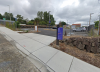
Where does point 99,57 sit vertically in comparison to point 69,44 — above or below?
below

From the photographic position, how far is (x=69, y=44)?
17.6ft

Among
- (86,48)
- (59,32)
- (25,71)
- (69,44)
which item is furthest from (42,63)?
(86,48)

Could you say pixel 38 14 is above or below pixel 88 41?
above

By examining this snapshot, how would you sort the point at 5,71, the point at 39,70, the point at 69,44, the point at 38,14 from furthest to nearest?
the point at 38,14 < the point at 69,44 < the point at 39,70 < the point at 5,71

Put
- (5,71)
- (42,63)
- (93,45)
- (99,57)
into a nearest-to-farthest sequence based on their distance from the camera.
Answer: (5,71) < (42,63) < (99,57) < (93,45)

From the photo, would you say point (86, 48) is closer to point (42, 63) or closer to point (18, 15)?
point (42, 63)

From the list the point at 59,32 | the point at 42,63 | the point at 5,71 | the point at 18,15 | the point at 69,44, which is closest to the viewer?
the point at 5,71

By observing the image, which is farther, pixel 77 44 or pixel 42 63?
pixel 77 44

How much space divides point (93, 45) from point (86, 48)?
1.81 feet

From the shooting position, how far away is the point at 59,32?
4.78 m

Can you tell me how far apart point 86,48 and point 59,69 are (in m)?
3.49

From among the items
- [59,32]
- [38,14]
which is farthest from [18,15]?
[59,32]

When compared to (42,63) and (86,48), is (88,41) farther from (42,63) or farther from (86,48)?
(42,63)

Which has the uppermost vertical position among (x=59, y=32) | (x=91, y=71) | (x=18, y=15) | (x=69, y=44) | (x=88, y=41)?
(x=18, y=15)
